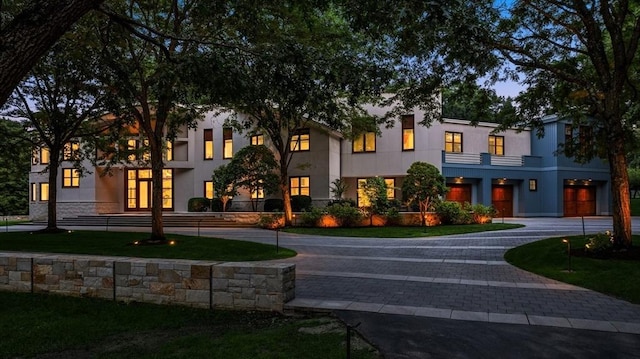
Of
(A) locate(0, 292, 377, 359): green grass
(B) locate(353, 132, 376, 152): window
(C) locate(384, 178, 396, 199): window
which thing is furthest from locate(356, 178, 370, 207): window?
(A) locate(0, 292, 377, 359): green grass

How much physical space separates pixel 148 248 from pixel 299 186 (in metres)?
14.9

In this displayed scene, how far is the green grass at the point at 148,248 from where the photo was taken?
12.4m

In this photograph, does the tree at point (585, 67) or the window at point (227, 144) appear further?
the window at point (227, 144)

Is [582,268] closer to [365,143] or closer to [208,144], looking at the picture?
[365,143]

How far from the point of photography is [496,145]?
30047mm

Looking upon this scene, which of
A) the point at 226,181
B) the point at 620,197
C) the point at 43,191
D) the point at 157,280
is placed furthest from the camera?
the point at 43,191

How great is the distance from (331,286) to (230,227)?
54.1ft

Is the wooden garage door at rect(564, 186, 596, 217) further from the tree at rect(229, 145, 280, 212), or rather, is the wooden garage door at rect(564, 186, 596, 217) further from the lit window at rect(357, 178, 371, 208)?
the tree at rect(229, 145, 280, 212)

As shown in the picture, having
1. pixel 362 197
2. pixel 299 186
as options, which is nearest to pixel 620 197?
pixel 362 197

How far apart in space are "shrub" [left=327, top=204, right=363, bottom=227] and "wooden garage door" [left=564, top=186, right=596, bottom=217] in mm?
16919

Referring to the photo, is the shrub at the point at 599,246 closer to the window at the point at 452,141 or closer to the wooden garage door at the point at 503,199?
the window at the point at 452,141

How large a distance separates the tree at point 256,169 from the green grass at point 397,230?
10.6 ft

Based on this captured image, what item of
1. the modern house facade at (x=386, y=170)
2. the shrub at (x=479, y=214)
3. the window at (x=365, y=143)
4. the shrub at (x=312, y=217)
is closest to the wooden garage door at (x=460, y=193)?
the modern house facade at (x=386, y=170)

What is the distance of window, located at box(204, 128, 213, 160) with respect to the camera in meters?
30.0
